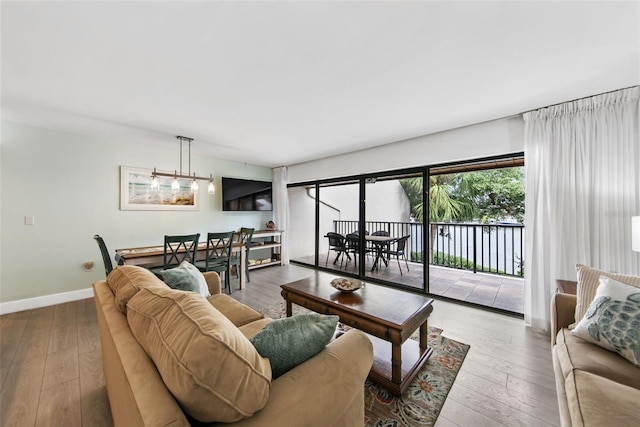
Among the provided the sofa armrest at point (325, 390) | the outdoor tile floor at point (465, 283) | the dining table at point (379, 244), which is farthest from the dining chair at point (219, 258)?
the sofa armrest at point (325, 390)

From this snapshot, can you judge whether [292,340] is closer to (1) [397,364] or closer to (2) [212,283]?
(1) [397,364]

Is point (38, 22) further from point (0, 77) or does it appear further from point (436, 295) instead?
point (436, 295)

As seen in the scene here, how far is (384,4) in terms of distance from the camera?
52.2 inches

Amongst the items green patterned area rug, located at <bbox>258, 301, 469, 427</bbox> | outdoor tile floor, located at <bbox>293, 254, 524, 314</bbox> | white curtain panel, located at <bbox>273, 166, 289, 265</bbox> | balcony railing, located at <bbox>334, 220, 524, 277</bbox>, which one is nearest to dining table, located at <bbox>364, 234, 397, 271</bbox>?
outdoor tile floor, located at <bbox>293, 254, 524, 314</bbox>

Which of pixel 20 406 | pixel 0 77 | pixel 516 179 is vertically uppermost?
pixel 0 77

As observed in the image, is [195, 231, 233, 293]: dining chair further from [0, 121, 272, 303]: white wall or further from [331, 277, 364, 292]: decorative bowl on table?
[331, 277, 364, 292]: decorative bowl on table

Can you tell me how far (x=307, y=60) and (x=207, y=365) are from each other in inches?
75.9

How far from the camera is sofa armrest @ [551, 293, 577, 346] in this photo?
167 cm

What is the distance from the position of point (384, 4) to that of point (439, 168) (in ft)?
9.08

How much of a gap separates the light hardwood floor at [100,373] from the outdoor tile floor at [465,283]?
418 mm

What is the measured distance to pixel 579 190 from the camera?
93.3 inches

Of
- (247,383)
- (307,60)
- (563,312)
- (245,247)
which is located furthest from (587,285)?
(245,247)

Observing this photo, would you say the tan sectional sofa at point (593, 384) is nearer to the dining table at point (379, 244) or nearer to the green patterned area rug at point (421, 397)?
the green patterned area rug at point (421, 397)

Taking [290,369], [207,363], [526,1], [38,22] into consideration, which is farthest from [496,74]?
[38,22]
